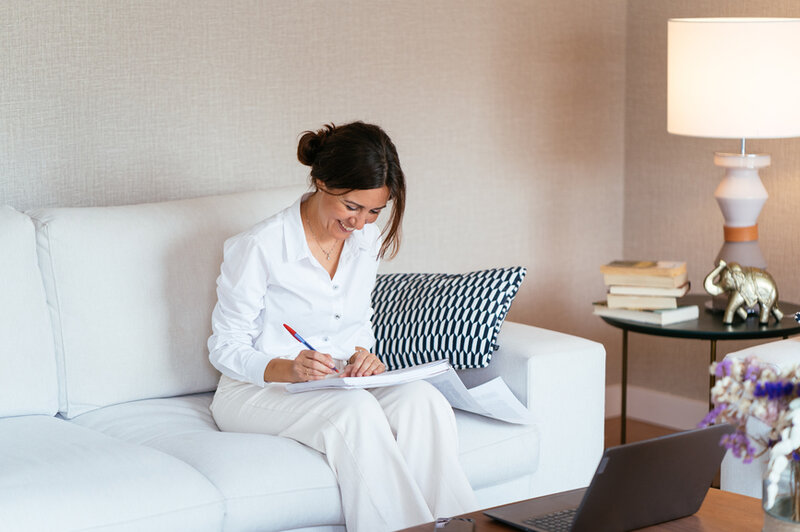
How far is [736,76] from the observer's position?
264 centimetres

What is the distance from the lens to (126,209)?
2324mm

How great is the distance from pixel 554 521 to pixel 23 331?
1206 millimetres

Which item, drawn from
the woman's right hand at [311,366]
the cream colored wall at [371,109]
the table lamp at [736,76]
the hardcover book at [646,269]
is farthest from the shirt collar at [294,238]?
the table lamp at [736,76]

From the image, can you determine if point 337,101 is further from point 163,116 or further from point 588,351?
point 588,351

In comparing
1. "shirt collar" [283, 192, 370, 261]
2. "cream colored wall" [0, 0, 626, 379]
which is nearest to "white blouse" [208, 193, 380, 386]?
"shirt collar" [283, 192, 370, 261]

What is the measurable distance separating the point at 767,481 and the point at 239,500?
917 millimetres

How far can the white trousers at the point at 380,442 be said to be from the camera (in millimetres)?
1879

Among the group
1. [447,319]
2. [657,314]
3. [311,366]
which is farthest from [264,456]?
[657,314]

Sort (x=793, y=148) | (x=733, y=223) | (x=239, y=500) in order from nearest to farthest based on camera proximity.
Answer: (x=239, y=500)
(x=733, y=223)
(x=793, y=148)

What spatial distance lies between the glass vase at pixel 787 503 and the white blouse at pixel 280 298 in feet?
3.48

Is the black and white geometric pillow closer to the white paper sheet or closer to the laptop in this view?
the white paper sheet

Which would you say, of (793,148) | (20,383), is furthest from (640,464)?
(793,148)

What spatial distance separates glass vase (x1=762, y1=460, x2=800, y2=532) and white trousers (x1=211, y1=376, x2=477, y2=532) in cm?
69

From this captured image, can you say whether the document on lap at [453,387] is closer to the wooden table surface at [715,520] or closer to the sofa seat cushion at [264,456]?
the sofa seat cushion at [264,456]
